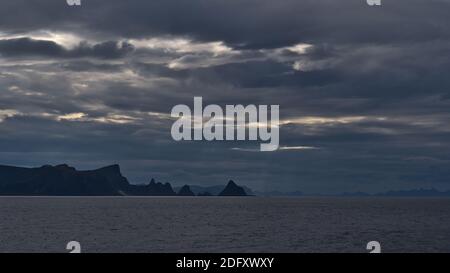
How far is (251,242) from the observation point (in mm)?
100875

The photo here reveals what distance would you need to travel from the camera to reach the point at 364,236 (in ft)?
387
